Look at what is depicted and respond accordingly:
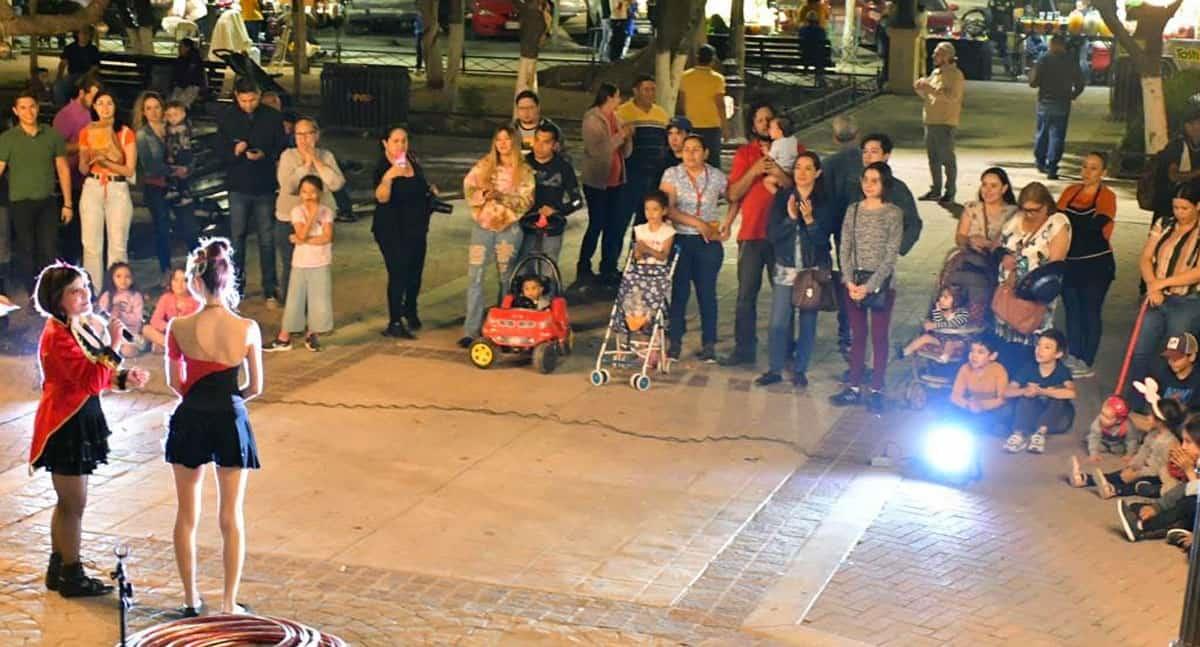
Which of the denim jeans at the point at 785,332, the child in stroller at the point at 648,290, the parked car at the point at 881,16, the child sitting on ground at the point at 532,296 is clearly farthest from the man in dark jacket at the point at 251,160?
the parked car at the point at 881,16

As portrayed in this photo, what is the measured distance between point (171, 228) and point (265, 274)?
1902mm

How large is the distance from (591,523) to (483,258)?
4.12 metres

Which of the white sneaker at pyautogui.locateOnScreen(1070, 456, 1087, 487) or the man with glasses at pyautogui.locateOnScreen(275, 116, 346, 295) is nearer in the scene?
the white sneaker at pyautogui.locateOnScreen(1070, 456, 1087, 487)

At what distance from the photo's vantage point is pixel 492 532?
31.4 feet

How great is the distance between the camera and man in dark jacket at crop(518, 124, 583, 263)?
44.3 feet

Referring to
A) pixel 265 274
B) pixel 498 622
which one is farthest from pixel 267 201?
pixel 498 622

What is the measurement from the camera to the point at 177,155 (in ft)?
48.3

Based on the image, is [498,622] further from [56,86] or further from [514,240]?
[56,86]

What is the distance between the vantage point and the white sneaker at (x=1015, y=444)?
436 inches

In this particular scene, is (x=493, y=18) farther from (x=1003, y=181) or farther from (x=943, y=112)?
(x=1003, y=181)

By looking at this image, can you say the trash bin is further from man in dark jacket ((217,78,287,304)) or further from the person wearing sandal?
the person wearing sandal

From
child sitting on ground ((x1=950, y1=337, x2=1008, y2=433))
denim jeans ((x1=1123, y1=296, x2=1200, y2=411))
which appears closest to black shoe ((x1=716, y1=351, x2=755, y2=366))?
child sitting on ground ((x1=950, y1=337, x2=1008, y2=433))

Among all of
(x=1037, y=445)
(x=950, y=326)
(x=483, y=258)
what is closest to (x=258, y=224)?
(x=483, y=258)

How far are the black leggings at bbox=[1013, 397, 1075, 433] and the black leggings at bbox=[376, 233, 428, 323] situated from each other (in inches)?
193
